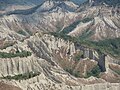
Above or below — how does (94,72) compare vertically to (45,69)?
below

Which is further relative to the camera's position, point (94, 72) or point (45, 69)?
point (94, 72)

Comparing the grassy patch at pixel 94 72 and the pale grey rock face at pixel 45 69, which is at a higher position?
the pale grey rock face at pixel 45 69

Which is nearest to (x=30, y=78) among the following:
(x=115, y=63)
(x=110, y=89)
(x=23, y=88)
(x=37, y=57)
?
(x=23, y=88)

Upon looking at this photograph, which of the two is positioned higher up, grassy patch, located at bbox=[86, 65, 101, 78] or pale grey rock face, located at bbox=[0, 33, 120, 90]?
pale grey rock face, located at bbox=[0, 33, 120, 90]

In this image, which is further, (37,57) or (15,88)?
(37,57)

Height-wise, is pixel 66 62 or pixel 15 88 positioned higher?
pixel 15 88

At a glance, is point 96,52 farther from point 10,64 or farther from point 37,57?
point 10,64

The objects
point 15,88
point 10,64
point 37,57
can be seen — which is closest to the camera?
point 15,88

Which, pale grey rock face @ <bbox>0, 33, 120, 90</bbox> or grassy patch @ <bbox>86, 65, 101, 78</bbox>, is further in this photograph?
grassy patch @ <bbox>86, 65, 101, 78</bbox>

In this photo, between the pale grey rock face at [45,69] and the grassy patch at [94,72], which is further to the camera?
the grassy patch at [94,72]

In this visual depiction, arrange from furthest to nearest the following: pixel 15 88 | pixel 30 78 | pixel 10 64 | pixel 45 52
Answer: pixel 45 52 → pixel 10 64 → pixel 30 78 → pixel 15 88
